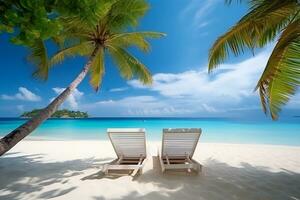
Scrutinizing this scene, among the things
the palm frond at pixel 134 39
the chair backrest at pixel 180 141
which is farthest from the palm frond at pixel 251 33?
the palm frond at pixel 134 39

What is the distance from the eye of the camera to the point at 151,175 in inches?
159

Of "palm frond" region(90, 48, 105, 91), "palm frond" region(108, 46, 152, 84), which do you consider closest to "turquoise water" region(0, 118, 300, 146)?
"palm frond" region(108, 46, 152, 84)

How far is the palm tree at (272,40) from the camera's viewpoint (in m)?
3.00

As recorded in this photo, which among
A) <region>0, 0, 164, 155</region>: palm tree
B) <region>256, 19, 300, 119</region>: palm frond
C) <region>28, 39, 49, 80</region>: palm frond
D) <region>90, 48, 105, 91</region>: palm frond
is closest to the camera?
<region>256, 19, 300, 119</region>: palm frond

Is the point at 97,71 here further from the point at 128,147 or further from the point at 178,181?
the point at 178,181

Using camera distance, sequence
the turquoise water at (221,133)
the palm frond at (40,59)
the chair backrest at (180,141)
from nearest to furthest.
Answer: the chair backrest at (180,141), the palm frond at (40,59), the turquoise water at (221,133)

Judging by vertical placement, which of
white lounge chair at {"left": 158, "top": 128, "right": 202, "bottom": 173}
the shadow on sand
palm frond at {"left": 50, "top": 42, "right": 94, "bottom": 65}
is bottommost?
the shadow on sand

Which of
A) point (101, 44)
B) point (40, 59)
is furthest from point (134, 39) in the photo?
point (40, 59)

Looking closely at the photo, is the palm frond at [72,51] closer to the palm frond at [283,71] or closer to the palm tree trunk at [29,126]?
the palm tree trunk at [29,126]

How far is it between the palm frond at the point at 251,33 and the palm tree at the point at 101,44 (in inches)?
81.8

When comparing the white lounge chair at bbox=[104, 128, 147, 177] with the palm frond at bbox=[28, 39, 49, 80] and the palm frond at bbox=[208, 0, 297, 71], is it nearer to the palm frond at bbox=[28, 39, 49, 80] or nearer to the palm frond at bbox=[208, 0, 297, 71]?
the palm frond at bbox=[28, 39, 49, 80]

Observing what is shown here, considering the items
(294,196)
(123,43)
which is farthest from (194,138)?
(123,43)

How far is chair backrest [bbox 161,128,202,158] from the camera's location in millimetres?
4113

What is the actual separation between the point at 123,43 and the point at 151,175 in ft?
12.3
